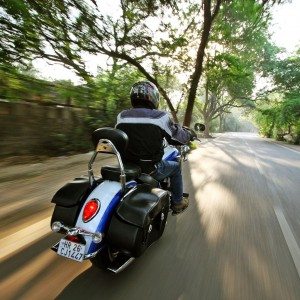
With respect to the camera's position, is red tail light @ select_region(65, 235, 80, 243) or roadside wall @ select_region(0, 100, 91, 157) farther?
roadside wall @ select_region(0, 100, 91, 157)

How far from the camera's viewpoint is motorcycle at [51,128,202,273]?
275cm

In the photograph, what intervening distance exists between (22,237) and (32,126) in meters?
6.12

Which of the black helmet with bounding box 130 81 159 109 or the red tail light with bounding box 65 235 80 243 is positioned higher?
the black helmet with bounding box 130 81 159 109

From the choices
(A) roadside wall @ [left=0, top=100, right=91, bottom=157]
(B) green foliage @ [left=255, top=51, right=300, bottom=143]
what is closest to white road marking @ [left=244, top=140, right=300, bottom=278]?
(A) roadside wall @ [left=0, top=100, right=91, bottom=157]

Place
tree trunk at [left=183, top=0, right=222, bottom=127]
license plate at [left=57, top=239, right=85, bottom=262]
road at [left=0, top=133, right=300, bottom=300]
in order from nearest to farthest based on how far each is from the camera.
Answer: license plate at [left=57, top=239, right=85, bottom=262] → road at [left=0, top=133, right=300, bottom=300] → tree trunk at [left=183, top=0, right=222, bottom=127]

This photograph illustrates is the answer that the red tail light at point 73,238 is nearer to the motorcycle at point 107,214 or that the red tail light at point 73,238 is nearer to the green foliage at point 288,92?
the motorcycle at point 107,214

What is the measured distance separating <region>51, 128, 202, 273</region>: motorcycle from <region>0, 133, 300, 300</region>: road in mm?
297

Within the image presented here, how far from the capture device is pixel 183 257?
363cm

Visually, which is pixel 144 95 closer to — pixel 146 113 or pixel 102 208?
pixel 146 113

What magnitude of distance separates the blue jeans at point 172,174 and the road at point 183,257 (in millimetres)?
491

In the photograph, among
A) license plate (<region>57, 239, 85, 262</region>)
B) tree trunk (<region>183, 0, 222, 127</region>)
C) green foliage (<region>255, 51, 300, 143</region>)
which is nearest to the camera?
license plate (<region>57, 239, 85, 262</region>)

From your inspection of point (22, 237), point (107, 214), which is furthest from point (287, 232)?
point (22, 237)

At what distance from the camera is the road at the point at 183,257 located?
2922mm

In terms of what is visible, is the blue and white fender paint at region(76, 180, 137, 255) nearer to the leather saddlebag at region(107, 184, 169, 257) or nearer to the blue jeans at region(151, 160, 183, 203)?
the leather saddlebag at region(107, 184, 169, 257)
